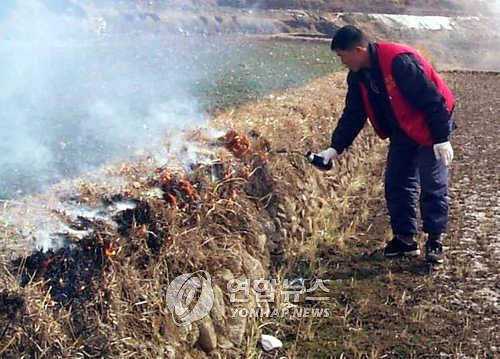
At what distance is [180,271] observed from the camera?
3.33m

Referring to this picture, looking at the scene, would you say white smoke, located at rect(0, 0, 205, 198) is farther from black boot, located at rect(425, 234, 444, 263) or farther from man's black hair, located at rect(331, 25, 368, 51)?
black boot, located at rect(425, 234, 444, 263)

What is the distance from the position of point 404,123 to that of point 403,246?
967 millimetres

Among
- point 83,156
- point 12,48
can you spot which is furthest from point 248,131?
point 12,48

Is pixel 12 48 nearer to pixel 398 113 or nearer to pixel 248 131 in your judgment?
pixel 248 131

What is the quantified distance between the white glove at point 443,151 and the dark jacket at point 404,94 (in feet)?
0.13

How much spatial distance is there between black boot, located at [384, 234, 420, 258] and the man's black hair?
1.50 meters

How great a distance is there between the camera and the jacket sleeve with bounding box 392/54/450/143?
4.08m

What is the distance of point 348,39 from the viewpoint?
415cm

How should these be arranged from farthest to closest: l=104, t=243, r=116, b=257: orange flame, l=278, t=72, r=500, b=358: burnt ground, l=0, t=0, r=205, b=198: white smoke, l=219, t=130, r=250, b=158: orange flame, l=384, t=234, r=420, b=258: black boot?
l=219, t=130, r=250, b=158: orange flame < l=384, t=234, r=420, b=258: black boot < l=0, t=0, r=205, b=198: white smoke < l=278, t=72, r=500, b=358: burnt ground < l=104, t=243, r=116, b=257: orange flame

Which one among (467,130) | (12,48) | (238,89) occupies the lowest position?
(467,130)

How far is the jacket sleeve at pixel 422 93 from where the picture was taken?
161 inches

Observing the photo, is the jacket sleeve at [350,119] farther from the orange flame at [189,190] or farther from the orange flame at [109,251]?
the orange flame at [109,251]

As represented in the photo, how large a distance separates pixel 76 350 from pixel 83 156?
7.36 feet

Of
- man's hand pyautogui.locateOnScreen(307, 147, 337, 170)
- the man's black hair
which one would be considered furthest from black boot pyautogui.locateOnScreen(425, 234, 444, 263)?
the man's black hair
